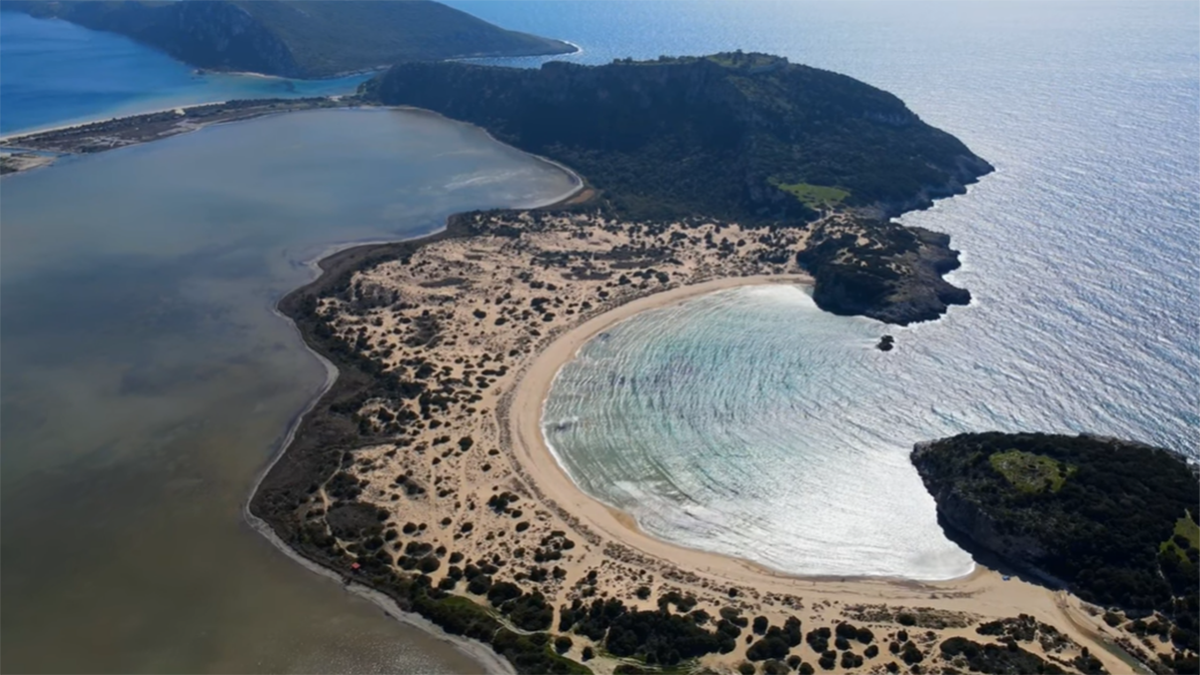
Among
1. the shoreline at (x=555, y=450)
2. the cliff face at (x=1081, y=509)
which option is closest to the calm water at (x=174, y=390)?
the shoreline at (x=555, y=450)

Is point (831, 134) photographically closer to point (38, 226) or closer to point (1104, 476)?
point (1104, 476)

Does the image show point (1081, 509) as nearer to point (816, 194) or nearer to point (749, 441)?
point (749, 441)

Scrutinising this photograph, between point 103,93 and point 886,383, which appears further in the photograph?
point 103,93

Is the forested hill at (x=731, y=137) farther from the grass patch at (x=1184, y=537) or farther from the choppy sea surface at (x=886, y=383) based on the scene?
the grass patch at (x=1184, y=537)

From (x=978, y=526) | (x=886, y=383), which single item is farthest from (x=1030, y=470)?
(x=886, y=383)

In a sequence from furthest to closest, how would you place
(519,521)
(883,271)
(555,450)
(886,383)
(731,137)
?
(731,137) < (883,271) < (886,383) < (555,450) < (519,521)

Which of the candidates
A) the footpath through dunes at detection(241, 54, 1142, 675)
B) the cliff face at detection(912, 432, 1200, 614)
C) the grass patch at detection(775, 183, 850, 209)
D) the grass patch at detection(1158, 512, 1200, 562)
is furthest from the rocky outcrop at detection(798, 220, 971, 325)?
the grass patch at detection(1158, 512, 1200, 562)

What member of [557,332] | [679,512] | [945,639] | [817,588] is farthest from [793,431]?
[557,332]
